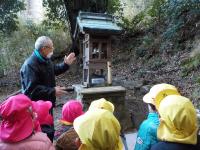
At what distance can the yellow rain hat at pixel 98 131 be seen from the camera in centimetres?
226

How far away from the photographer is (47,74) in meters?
4.11

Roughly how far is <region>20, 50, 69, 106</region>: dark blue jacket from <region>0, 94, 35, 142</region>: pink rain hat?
1.43 m

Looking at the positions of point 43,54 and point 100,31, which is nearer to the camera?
point 43,54

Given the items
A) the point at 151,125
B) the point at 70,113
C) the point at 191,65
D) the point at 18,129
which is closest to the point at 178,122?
the point at 151,125

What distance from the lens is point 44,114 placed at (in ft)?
10.8

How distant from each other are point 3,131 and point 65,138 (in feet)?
2.04

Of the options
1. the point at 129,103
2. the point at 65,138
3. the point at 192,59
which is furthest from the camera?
the point at 192,59

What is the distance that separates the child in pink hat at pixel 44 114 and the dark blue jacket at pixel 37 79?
0.52m

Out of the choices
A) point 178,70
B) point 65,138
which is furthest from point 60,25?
point 65,138

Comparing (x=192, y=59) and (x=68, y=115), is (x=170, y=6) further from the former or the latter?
(x=68, y=115)

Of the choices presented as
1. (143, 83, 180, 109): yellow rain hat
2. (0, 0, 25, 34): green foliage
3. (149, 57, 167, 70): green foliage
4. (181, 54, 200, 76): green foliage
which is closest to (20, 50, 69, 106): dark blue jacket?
(143, 83, 180, 109): yellow rain hat

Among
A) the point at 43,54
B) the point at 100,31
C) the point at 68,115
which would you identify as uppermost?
the point at 100,31

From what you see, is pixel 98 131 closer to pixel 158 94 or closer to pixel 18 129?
pixel 18 129

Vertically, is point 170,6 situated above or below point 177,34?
above
